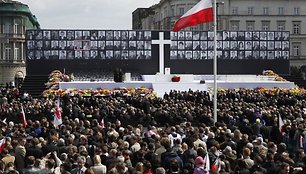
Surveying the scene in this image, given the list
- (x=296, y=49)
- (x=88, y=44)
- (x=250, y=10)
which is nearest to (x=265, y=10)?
(x=250, y=10)

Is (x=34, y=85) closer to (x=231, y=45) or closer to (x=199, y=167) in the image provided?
(x=231, y=45)

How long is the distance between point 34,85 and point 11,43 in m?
40.6

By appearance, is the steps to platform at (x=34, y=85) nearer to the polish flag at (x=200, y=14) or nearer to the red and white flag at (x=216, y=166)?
the polish flag at (x=200, y=14)

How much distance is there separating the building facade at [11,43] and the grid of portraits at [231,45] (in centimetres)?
3923

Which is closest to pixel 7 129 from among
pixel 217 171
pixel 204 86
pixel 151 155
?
pixel 151 155

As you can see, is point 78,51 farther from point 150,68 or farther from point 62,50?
point 150,68

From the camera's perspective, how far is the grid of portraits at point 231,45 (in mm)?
60750

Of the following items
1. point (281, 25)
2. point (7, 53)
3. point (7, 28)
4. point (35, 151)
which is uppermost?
point (281, 25)

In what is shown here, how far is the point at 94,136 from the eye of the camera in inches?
656

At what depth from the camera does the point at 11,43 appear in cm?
9444

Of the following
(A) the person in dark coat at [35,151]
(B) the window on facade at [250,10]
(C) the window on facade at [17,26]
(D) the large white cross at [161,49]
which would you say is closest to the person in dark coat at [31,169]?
(A) the person in dark coat at [35,151]

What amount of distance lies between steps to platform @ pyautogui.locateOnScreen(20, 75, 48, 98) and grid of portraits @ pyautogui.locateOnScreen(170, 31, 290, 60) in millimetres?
12872

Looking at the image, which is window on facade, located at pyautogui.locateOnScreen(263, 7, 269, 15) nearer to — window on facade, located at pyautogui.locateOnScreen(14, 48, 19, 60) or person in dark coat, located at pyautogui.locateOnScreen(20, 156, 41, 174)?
window on facade, located at pyautogui.locateOnScreen(14, 48, 19, 60)

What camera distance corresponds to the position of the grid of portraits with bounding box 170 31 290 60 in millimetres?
60750
